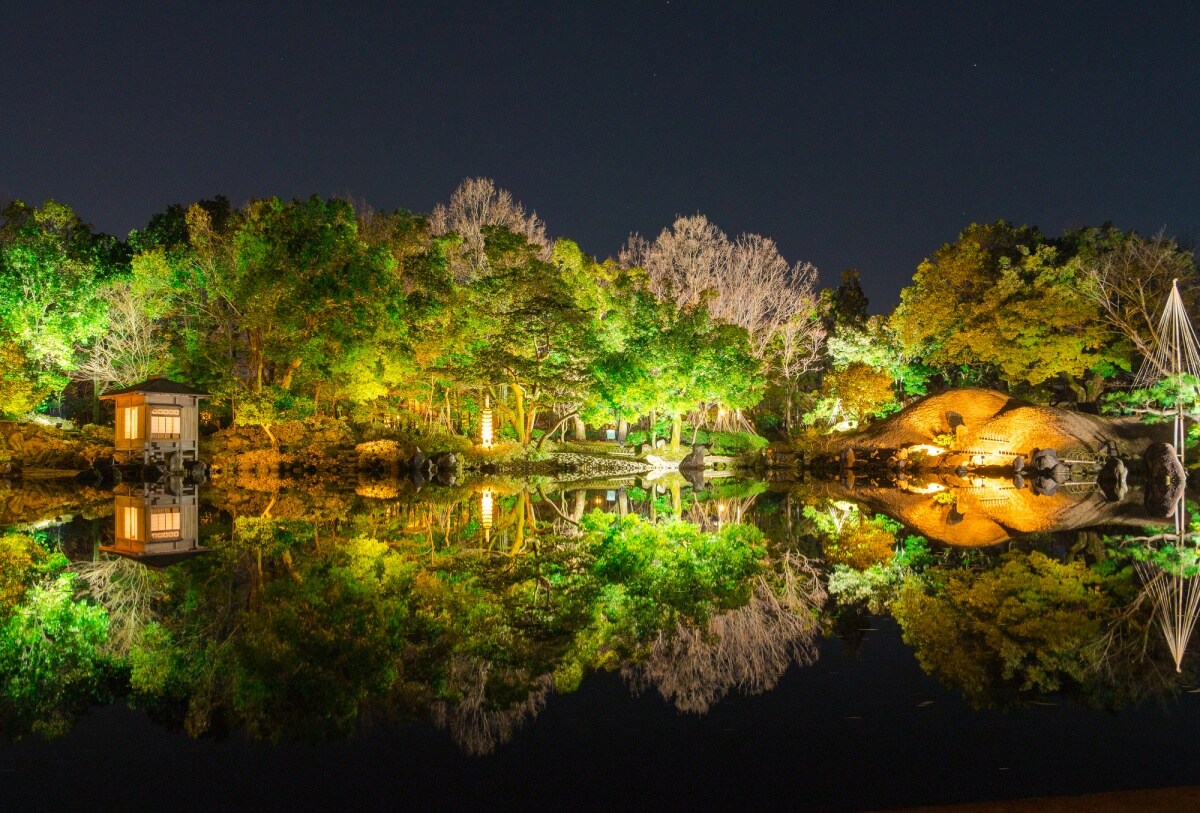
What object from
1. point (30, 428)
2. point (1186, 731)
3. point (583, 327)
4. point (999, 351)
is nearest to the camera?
point (1186, 731)

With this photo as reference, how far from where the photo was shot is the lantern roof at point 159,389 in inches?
814

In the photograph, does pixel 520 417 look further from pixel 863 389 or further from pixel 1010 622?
pixel 1010 622

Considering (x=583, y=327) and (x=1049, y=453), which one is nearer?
(x=1049, y=453)

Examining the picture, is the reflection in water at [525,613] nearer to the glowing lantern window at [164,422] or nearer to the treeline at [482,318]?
the glowing lantern window at [164,422]

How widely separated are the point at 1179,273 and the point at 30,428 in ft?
113

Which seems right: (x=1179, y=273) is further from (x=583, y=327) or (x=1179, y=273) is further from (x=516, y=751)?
(x=516, y=751)

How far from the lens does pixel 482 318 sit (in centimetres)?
2412

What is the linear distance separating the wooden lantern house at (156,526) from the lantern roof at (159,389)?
15.2 ft

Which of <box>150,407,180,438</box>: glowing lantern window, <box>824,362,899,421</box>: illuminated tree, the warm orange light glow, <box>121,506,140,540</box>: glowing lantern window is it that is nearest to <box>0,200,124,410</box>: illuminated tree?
the warm orange light glow

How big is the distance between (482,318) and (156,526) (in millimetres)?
14131

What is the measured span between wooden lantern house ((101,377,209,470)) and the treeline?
3.90 feet

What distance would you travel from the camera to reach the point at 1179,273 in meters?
24.5

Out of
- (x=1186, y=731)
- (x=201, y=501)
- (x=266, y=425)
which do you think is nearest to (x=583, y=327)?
(x=266, y=425)

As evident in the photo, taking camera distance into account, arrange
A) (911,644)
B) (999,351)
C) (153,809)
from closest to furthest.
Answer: (153,809)
(911,644)
(999,351)
